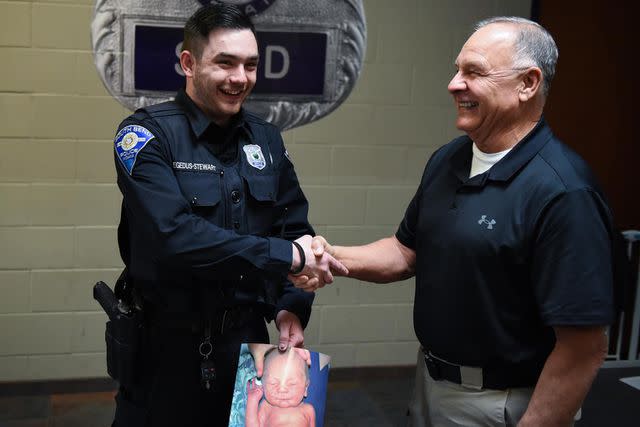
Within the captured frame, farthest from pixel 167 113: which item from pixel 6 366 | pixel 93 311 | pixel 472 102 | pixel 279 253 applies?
pixel 6 366

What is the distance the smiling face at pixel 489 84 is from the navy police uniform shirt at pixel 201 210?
0.61m

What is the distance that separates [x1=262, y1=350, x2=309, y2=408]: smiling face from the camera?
178 cm

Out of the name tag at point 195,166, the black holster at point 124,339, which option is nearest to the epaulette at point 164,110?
the name tag at point 195,166

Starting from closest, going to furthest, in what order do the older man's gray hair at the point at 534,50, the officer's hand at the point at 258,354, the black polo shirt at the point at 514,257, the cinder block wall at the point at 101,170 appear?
1. the black polo shirt at the point at 514,257
2. the older man's gray hair at the point at 534,50
3. the officer's hand at the point at 258,354
4. the cinder block wall at the point at 101,170

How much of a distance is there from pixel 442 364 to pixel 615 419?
1.09 m

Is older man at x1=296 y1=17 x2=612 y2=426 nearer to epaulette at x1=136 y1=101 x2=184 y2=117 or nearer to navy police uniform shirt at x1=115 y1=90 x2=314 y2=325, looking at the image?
navy police uniform shirt at x1=115 y1=90 x2=314 y2=325

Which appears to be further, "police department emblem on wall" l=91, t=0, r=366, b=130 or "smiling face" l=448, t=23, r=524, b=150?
"police department emblem on wall" l=91, t=0, r=366, b=130

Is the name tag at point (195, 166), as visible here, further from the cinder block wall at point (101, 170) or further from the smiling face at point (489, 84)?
the cinder block wall at point (101, 170)

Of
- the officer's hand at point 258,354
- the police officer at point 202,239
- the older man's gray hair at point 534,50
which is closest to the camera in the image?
the older man's gray hair at point 534,50

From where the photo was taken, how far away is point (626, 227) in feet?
13.2

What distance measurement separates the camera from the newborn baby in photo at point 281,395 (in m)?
1.77

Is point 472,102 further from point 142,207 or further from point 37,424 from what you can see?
point 37,424

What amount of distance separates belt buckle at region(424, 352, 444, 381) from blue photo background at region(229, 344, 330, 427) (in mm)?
264

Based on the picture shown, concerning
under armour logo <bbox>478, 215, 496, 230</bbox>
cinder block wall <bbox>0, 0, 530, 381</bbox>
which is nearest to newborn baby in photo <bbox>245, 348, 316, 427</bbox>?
under armour logo <bbox>478, 215, 496, 230</bbox>
